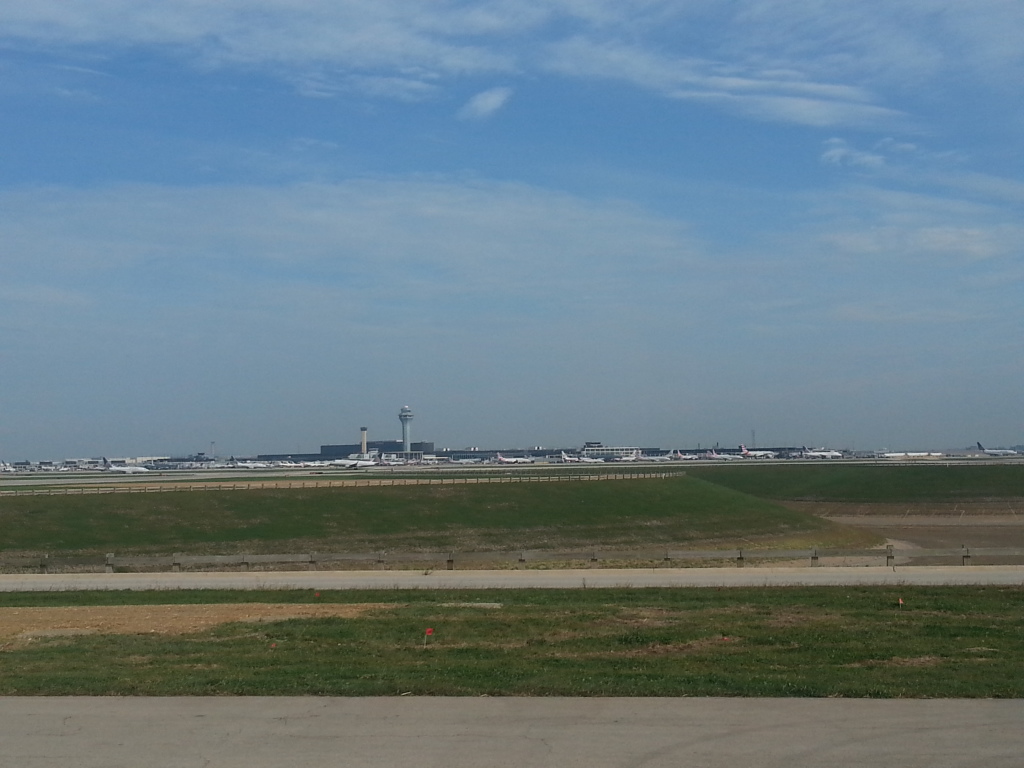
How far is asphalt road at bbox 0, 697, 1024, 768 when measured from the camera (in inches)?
444

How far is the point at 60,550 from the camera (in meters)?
49.8

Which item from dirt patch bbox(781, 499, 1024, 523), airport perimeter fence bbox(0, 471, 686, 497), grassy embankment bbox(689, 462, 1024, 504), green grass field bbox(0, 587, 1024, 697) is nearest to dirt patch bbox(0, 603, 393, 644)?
green grass field bbox(0, 587, 1024, 697)

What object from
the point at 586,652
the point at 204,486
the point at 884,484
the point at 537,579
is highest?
the point at 204,486

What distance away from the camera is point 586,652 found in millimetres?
18234

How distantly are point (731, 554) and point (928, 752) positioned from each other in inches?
1223

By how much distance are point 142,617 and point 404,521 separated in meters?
38.6

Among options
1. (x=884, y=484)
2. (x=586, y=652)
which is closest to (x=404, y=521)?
(x=586, y=652)

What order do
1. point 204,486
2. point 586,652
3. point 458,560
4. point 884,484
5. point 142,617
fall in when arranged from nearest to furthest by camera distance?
point 586,652 < point 142,617 < point 458,560 < point 204,486 < point 884,484

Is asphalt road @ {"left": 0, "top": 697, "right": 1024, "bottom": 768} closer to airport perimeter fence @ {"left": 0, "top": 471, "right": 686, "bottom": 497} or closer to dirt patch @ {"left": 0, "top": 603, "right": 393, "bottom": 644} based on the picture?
dirt patch @ {"left": 0, "top": 603, "right": 393, "bottom": 644}

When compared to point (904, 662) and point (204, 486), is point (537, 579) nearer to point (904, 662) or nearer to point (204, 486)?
point (904, 662)

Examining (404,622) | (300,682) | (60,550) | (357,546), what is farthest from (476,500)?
(300,682)

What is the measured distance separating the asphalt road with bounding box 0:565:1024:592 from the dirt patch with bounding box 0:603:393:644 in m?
5.18

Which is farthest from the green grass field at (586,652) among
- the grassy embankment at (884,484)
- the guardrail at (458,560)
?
the grassy embankment at (884,484)

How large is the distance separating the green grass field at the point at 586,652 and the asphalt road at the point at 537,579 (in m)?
4.19
